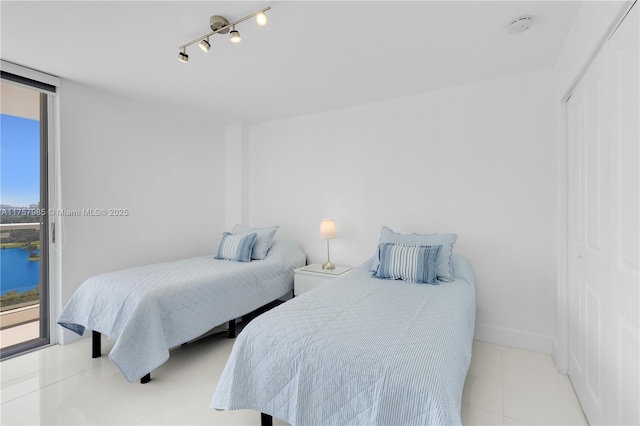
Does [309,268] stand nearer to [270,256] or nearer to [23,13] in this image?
[270,256]

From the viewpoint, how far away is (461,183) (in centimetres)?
299

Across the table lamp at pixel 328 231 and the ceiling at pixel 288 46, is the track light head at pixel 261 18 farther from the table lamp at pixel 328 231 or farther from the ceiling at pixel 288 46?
the table lamp at pixel 328 231

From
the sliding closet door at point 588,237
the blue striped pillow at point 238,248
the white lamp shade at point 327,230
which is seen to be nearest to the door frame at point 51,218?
the blue striped pillow at point 238,248

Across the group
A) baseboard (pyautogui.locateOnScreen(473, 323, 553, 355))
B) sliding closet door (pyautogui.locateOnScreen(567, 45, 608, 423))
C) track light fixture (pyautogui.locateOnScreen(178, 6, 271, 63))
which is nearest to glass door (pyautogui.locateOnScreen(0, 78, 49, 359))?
track light fixture (pyautogui.locateOnScreen(178, 6, 271, 63))

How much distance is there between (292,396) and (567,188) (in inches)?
95.6

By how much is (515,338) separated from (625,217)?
1847 mm

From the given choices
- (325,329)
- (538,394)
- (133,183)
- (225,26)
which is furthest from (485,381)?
(133,183)

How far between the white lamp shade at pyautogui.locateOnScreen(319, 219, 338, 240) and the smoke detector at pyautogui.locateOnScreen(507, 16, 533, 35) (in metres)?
2.27

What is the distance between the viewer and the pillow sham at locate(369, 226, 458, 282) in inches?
99.3

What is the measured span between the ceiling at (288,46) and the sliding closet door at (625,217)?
0.71 metres

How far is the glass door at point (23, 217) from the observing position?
268cm

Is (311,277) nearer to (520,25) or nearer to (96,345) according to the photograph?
(96,345)

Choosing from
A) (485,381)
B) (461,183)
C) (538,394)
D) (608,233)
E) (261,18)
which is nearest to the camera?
(608,233)

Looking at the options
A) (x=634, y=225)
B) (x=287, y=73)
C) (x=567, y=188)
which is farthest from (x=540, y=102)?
(x=287, y=73)
